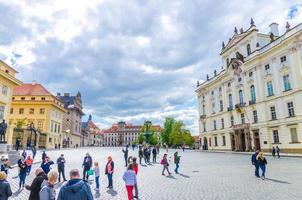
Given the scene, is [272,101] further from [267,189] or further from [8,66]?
[8,66]

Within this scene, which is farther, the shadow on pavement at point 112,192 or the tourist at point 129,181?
the shadow on pavement at point 112,192

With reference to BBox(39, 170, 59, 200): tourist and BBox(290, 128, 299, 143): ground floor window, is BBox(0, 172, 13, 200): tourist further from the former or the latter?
BBox(290, 128, 299, 143): ground floor window

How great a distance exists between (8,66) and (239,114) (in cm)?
4354

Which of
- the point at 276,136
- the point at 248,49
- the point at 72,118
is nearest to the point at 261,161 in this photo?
the point at 276,136

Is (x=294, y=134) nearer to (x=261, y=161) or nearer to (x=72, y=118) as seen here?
(x=261, y=161)

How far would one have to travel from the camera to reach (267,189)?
10.9 meters

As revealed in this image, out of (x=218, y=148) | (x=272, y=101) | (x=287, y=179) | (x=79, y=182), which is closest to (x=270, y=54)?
(x=272, y=101)

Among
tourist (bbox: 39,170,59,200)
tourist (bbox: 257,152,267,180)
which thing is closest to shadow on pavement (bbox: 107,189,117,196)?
tourist (bbox: 39,170,59,200)

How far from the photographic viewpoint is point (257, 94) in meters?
44.3

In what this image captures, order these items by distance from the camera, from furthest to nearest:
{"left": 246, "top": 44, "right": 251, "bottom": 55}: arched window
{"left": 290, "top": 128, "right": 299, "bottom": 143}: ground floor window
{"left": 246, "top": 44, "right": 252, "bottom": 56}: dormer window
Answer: {"left": 246, "top": 44, "right": 251, "bottom": 55}: arched window < {"left": 246, "top": 44, "right": 252, "bottom": 56}: dormer window < {"left": 290, "top": 128, "right": 299, "bottom": 143}: ground floor window

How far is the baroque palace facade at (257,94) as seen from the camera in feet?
120

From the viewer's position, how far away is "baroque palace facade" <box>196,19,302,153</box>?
36469 millimetres

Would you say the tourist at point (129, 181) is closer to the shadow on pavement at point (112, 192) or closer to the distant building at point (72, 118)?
the shadow on pavement at point (112, 192)

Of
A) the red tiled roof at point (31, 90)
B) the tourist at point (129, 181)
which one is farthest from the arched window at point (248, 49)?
the red tiled roof at point (31, 90)
